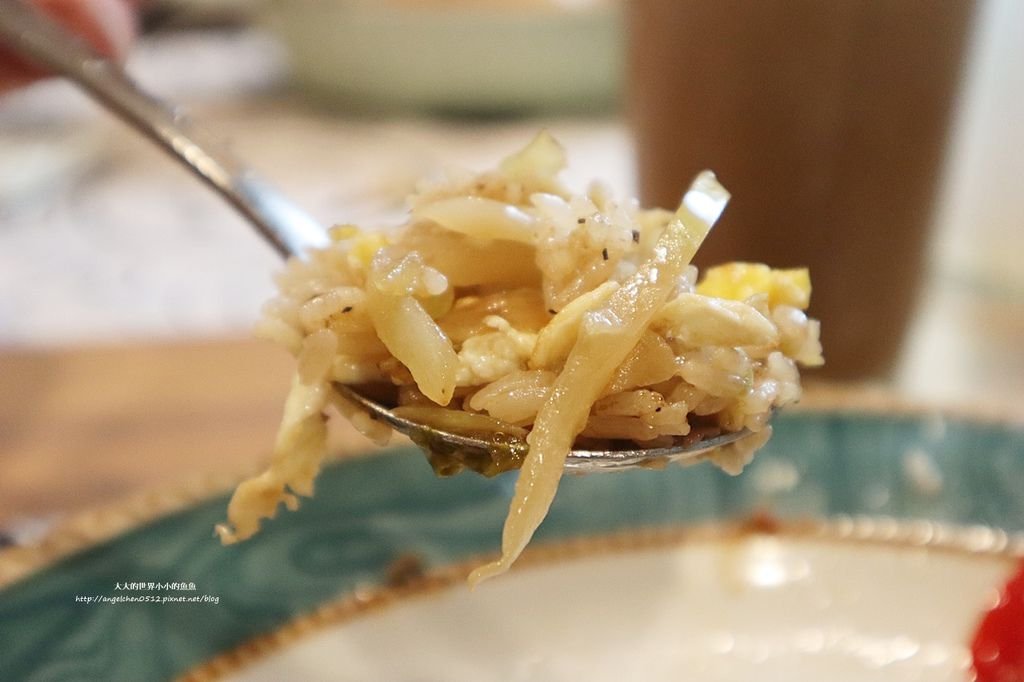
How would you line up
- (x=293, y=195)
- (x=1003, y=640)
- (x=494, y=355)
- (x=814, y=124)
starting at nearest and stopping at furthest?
(x=494, y=355) → (x=1003, y=640) → (x=814, y=124) → (x=293, y=195)

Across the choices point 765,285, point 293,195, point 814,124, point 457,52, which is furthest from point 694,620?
point 457,52

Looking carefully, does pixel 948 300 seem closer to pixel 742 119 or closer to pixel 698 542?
pixel 742 119

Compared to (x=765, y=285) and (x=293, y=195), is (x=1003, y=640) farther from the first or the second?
(x=293, y=195)

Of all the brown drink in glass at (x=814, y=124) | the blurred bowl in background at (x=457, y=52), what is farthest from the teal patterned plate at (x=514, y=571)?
the blurred bowl in background at (x=457, y=52)

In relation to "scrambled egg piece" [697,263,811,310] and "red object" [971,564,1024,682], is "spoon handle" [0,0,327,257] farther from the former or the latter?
"red object" [971,564,1024,682]

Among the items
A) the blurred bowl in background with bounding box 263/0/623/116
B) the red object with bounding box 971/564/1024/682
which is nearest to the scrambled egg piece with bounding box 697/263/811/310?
the red object with bounding box 971/564/1024/682

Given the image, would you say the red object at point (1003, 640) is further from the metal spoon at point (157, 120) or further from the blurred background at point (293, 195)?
the metal spoon at point (157, 120)
